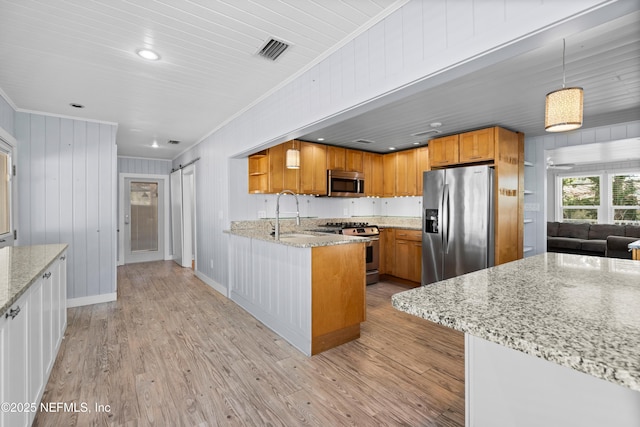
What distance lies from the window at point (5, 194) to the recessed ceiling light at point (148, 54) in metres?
2.20

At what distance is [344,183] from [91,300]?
4.10 metres

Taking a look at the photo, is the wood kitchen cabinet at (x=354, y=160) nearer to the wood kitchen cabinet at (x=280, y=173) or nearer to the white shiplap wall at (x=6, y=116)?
the wood kitchen cabinet at (x=280, y=173)

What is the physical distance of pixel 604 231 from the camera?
6660 mm

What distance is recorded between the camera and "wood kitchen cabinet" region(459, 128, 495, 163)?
3.85 meters

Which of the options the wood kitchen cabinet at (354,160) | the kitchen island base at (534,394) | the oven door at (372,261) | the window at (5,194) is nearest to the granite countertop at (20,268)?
the window at (5,194)

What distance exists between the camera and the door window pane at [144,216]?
6938 millimetres

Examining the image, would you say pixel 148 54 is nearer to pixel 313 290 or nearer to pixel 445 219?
pixel 313 290

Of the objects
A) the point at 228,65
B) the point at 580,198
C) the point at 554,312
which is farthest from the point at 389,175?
the point at 580,198

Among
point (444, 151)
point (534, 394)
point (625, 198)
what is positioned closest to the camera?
point (534, 394)

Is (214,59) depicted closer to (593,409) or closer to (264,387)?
(264,387)

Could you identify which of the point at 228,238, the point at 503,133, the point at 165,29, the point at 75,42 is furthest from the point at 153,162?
the point at 503,133

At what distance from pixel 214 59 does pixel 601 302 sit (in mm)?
2885

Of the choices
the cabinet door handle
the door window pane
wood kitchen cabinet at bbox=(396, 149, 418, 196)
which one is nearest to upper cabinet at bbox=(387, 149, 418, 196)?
wood kitchen cabinet at bbox=(396, 149, 418, 196)

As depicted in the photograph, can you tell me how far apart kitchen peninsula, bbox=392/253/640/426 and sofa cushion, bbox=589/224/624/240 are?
23.7ft
